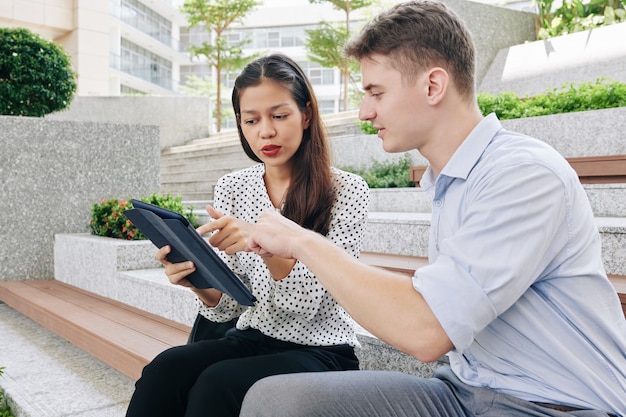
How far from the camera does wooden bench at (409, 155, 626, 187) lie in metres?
3.75

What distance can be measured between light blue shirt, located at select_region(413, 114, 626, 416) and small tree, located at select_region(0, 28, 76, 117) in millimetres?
5695

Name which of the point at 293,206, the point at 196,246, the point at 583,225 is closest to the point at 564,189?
the point at 583,225

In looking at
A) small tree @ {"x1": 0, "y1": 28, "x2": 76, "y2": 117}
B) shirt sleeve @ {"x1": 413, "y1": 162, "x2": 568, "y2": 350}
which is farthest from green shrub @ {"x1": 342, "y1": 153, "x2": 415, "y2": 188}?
shirt sleeve @ {"x1": 413, "y1": 162, "x2": 568, "y2": 350}

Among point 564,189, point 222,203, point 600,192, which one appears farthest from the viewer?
point 600,192

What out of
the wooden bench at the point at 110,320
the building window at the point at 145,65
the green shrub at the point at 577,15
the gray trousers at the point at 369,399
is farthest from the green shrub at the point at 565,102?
the building window at the point at 145,65

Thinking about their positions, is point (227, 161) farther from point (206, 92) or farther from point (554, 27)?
point (206, 92)

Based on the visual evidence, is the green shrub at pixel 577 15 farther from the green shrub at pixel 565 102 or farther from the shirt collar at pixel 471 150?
the shirt collar at pixel 471 150

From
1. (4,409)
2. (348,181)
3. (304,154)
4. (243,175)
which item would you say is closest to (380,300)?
(348,181)

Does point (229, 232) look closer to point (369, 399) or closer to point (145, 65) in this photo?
point (369, 399)

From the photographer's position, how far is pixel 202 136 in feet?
41.5

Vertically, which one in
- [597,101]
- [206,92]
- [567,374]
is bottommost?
[567,374]

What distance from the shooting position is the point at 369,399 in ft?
4.09

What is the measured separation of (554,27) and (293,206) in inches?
308

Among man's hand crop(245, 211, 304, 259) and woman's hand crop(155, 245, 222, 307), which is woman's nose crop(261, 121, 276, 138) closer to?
woman's hand crop(155, 245, 222, 307)
